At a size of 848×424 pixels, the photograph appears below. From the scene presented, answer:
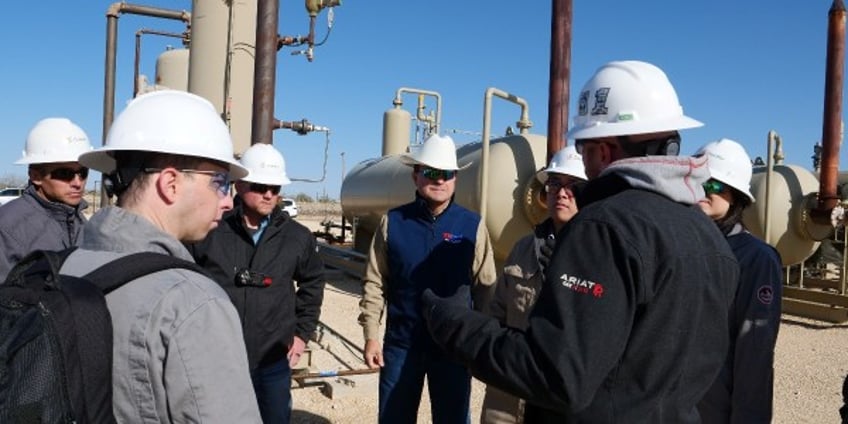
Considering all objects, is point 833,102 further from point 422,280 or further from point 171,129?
point 171,129

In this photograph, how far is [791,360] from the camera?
7.18 metres

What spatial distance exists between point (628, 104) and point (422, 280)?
1.89 m

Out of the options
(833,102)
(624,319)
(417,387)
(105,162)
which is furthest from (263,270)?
(833,102)

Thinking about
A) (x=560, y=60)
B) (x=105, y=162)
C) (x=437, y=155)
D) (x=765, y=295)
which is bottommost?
(x=765, y=295)

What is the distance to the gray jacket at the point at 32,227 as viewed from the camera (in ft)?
9.96

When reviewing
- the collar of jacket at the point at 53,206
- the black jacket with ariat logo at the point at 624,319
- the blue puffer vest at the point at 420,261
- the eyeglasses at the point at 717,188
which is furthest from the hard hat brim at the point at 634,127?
the collar of jacket at the point at 53,206

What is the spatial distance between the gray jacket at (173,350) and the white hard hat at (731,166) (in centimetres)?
233

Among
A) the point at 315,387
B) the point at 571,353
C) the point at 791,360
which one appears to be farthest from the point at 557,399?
the point at 791,360

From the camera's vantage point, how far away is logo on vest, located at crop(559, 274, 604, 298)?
1.56 meters

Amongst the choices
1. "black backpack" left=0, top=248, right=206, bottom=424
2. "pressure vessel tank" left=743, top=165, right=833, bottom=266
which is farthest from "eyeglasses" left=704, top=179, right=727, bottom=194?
"pressure vessel tank" left=743, top=165, right=833, bottom=266

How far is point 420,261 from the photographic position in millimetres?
3600

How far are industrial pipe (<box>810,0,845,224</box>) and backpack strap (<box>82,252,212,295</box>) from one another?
9325 mm

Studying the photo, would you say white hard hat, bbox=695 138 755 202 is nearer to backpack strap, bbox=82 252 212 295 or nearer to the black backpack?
backpack strap, bbox=82 252 212 295

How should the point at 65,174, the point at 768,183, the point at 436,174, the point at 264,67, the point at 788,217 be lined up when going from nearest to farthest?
1. the point at 65,174
2. the point at 436,174
3. the point at 264,67
4. the point at 768,183
5. the point at 788,217
